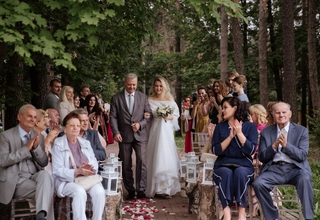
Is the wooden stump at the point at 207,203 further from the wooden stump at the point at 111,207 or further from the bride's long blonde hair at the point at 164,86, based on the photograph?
the bride's long blonde hair at the point at 164,86

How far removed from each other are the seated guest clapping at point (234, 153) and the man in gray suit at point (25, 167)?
2.16 meters

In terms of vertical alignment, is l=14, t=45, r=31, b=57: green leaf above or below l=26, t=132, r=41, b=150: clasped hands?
above

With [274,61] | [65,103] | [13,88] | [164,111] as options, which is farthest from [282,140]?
[274,61]

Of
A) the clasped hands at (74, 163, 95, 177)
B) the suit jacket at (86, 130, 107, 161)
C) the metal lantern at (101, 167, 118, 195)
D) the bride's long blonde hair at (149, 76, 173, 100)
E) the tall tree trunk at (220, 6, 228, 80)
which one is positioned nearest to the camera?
the clasped hands at (74, 163, 95, 177)

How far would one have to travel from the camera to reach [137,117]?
7.96m

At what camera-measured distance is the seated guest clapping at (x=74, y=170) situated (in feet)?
17.3

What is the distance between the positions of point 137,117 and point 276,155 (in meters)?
2.83

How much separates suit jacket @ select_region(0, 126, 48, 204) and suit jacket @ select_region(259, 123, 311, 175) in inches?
112

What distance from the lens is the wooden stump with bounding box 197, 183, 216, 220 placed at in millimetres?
6168

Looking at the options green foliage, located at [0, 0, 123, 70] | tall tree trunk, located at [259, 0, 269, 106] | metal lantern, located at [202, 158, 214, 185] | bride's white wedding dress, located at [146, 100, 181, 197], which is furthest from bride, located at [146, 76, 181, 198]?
tall tree trunk, located at [259, 0, 269, 106]

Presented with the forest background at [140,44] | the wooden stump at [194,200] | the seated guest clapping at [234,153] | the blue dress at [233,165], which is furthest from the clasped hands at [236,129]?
the wooden stump at [194,200]

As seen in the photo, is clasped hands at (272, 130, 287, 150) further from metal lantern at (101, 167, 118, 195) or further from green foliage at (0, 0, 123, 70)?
green foliage at (0, 0, 123, 70)

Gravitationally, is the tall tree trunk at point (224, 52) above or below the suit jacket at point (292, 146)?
above

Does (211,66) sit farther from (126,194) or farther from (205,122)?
(126,194)
